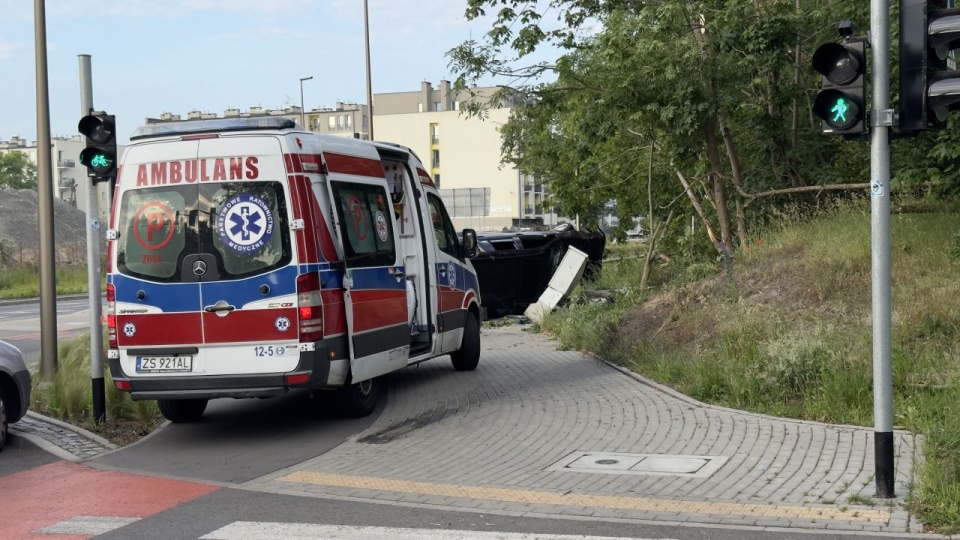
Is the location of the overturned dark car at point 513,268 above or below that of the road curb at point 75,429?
above

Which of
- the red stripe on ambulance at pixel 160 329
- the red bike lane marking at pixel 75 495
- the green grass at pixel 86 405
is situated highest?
the red stripe on ambulance at pixel 160 329

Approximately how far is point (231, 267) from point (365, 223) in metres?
1.68

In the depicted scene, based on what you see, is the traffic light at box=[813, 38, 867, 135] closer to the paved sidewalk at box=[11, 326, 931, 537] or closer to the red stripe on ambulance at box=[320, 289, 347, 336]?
the paved sidewalk at box=[11, 326, 931, 537]

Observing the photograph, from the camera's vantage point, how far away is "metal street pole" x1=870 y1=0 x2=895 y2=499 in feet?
21.9

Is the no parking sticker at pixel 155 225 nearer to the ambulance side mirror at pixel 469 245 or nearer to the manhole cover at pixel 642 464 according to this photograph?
the manhole cover at pixel 642 464

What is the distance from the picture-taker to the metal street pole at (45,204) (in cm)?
1166

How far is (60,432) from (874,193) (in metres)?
7.57

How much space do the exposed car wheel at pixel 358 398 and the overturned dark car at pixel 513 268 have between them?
9.40 meters

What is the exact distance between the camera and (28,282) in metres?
35.7

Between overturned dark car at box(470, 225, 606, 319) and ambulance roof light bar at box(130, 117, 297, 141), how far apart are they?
10708mm

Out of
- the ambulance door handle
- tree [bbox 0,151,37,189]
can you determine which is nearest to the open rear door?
the ambulance door handle

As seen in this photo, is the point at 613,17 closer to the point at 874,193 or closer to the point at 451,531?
the point at 874,193

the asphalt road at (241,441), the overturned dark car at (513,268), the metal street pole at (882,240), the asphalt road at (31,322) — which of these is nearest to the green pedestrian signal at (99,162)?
the asphalt road at (241,441)

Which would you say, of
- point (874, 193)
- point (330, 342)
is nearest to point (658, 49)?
point (330, 342)
